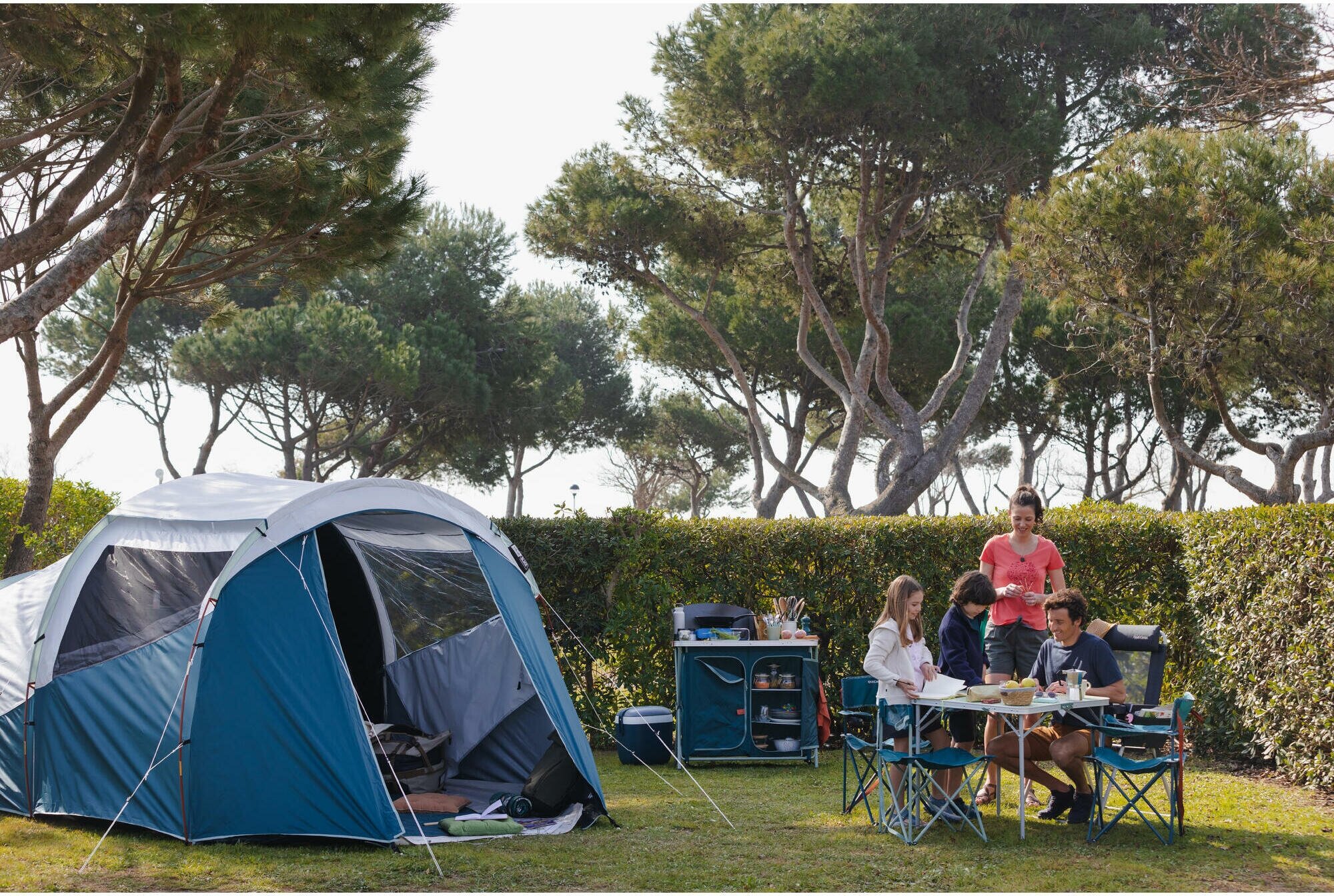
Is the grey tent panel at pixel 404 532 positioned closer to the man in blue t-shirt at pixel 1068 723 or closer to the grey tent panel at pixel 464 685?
the grey tent panel at pixel 464 685

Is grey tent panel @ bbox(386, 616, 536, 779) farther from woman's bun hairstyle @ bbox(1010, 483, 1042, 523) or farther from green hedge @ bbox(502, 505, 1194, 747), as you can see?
woman's bun hairstyle @ bbox(1010, 483, 1042, 523)

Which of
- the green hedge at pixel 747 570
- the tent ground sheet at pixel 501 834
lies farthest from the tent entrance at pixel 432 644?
the green hedge at pixel 747 570

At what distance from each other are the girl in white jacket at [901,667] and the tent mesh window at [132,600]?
9.26 ft

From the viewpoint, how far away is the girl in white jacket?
467cm

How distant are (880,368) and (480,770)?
843 cm

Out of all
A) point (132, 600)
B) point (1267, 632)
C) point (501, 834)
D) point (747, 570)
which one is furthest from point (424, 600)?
point (1267, 632)

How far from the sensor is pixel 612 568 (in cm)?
714

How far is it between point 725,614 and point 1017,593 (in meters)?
2.02

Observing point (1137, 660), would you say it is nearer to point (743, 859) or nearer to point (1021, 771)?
point (1021, 771)

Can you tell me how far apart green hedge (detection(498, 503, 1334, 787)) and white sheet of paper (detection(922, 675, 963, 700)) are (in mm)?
2211

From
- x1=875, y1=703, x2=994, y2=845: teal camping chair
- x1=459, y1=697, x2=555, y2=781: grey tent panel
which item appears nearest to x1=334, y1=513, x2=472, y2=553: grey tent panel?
x1=459, y1=697, x2=555, y2=781: grey tent panel

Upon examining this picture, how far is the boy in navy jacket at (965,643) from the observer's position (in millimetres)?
4887

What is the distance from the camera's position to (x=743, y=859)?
420cm

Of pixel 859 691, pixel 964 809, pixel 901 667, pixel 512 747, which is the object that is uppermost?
pixel 901 667
